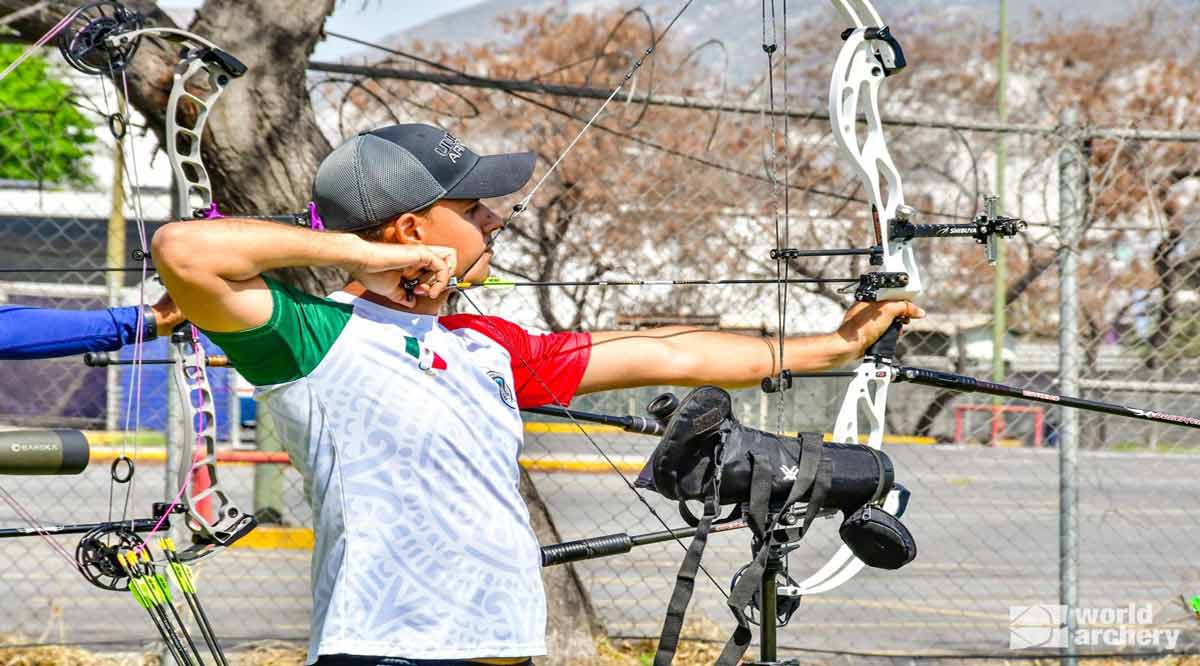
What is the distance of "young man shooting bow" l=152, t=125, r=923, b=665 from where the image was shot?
2279mm

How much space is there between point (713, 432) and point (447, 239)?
0.62 metres

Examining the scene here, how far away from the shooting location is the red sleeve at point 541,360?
108 inches

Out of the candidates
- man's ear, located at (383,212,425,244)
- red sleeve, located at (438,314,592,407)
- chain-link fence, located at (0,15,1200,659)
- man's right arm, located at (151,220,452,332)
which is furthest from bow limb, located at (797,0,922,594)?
man's right arm, located at (151,220,452,332)

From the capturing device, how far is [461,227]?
2.54 m

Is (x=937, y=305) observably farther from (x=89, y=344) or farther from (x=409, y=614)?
(x=409, y=614)

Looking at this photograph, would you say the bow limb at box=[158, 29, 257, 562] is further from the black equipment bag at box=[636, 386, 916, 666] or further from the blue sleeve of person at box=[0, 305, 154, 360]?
the black equipment bag at box=[636, 386, 916, 666]

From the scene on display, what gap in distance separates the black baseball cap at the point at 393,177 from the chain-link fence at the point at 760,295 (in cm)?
221

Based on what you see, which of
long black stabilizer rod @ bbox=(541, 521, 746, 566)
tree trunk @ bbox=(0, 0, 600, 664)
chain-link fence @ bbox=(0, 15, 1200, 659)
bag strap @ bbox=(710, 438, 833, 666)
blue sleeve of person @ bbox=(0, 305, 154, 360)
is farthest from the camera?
chain-link fence @ bbox=(0, 15, 1200, 659)

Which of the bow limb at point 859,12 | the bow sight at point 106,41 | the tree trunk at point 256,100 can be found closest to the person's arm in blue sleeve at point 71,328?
the bow sight at point 106,41

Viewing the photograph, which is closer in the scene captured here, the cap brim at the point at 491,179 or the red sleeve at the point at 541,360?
the cap brim at the point at 491,179

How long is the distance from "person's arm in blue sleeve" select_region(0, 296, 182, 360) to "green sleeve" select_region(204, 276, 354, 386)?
4.23 ft

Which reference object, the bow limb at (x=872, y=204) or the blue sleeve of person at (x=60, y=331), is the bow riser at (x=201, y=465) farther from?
the bow limb at (x=872, y=204)

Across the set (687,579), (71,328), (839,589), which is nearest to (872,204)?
(687,579)

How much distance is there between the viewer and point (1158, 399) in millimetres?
9352
